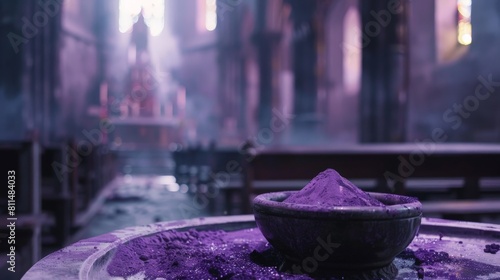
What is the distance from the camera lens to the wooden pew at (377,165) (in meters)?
4.54

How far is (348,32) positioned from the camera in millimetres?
15820

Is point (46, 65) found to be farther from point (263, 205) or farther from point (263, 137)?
point (263, 205)

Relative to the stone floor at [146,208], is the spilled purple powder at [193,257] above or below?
above

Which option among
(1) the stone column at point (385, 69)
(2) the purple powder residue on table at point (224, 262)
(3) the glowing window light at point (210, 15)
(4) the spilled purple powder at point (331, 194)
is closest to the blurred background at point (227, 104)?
(1) the stone column at point (385, 69)

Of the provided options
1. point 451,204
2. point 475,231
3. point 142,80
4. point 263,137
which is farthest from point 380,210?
point 142,80

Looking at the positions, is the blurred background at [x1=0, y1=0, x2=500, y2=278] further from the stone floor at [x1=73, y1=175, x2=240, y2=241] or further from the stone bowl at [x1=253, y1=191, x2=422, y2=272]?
the stone bowl at [x1=253, y1=191, x2=422, y2=272]

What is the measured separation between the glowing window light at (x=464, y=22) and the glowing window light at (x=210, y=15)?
14.8 metres

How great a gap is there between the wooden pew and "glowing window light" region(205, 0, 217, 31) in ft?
67.3

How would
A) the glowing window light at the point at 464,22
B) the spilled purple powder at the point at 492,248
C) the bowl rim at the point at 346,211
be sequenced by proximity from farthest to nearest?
the glowing window light at the point at 464,22
the spilled purple powder at the point at 492,248
the bowl rim at the point at 346,211

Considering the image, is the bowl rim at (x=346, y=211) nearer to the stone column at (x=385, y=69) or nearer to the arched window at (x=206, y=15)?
the stone column at (x=385, y=69)

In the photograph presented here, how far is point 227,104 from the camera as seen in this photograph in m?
22.1

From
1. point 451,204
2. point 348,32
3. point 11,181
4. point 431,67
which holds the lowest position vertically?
point 451,204

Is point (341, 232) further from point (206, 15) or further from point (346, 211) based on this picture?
point (206, 15)

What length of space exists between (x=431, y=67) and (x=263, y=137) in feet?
18.6
